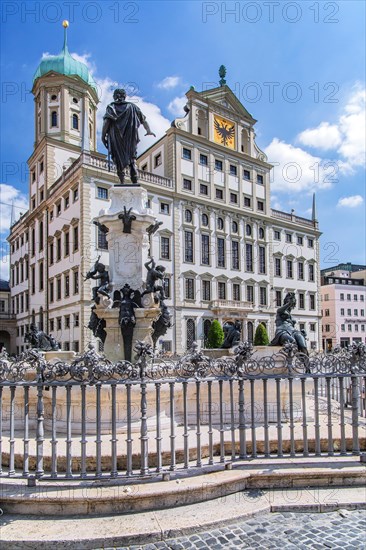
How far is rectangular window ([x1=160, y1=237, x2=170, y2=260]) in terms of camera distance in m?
41.6

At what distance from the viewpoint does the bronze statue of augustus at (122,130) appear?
11.4 m

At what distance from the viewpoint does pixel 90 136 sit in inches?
2111

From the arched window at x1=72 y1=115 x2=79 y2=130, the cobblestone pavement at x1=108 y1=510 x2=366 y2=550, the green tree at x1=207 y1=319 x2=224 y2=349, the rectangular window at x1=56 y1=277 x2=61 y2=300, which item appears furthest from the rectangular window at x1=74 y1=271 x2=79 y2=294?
the cobblestone pavement at x1=108 y1=510 x2=366 y2=550

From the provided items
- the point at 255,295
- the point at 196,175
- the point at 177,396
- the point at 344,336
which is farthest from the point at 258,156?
the point at 177,396

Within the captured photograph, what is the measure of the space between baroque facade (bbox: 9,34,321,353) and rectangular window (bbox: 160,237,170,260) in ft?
0.35

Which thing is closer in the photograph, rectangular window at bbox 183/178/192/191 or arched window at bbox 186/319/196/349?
arched window at bbox 186/319/196/349

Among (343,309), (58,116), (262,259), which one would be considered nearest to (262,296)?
(262,259)

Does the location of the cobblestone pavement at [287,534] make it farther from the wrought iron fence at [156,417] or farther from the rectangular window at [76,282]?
the rectangular window at [76,282]

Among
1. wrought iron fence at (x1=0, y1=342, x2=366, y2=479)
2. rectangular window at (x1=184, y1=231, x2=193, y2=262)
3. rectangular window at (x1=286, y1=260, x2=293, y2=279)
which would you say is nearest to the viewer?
wrought iron fence at (x1=0, y1=342, x2=366, y2=479)

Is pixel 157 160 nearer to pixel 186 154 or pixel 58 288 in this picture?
pixel 186 154

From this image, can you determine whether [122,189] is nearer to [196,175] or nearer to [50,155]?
[196,175]

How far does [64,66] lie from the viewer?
50.8 metres

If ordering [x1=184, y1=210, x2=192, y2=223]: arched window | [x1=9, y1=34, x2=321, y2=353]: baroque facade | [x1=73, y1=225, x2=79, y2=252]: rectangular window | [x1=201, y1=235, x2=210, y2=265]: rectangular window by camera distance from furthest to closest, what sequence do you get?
[x1=201, y1=235, x2=210, y2=265]: rectangular window
[x1=184, y1=210, x2=192, y2=223]: arched window
[x1=9, y1=34, x2=321, y2=353]: baroque facade
[x1=73, y1=225, x2=79, y2=252]: rectangular window

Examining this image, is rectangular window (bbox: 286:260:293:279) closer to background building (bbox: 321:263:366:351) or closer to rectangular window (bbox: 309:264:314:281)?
rectangular window (bbox: 309:264:314:281)
